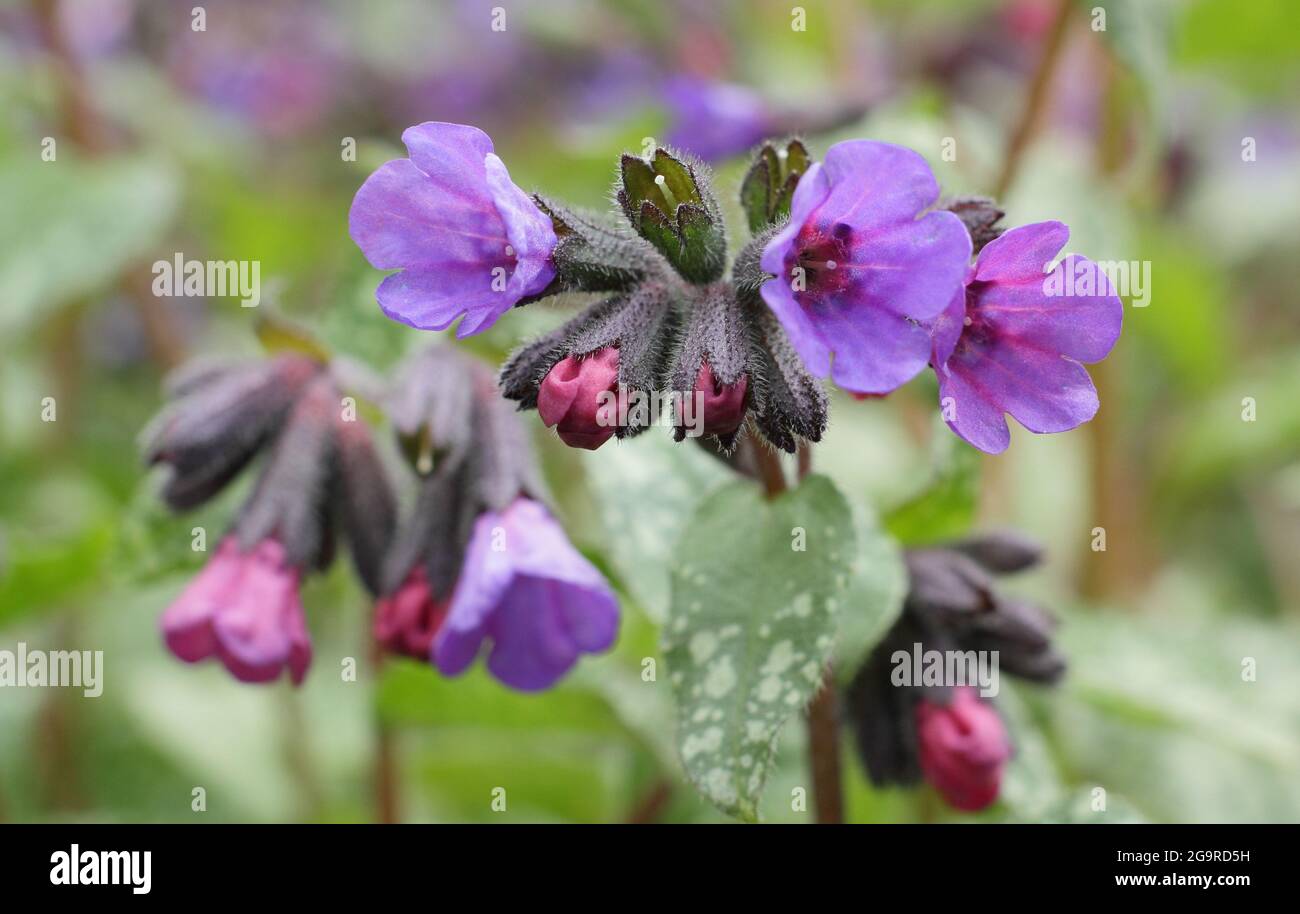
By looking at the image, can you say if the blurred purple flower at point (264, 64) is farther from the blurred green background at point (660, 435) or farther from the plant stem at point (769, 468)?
the plant stem at point (769, 468)

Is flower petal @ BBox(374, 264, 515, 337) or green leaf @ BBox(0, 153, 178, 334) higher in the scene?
green leaf @ BBox(0, 153, 178, 334)

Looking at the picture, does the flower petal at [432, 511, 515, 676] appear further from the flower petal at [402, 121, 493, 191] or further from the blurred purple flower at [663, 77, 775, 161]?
the blurred purple flower at [663, 77, 775, 161]

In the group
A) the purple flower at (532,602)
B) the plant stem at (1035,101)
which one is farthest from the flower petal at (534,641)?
the plant stem at (1035,101)

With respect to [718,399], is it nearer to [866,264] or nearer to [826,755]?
[866,264]

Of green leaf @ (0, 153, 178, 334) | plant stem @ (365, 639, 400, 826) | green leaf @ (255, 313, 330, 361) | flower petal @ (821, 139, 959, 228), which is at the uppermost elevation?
green leaf @ (0, 153, 178, 334)

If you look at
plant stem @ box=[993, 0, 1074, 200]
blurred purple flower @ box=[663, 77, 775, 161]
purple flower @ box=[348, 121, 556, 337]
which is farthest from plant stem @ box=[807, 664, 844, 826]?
blurred purple flower @ box=[663, 77, 775, 161]

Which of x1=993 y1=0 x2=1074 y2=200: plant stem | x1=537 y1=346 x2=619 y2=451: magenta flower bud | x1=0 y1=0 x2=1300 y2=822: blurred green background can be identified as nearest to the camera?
x1=537 y1=346 x2=619 y2=451: magenta flower bud
